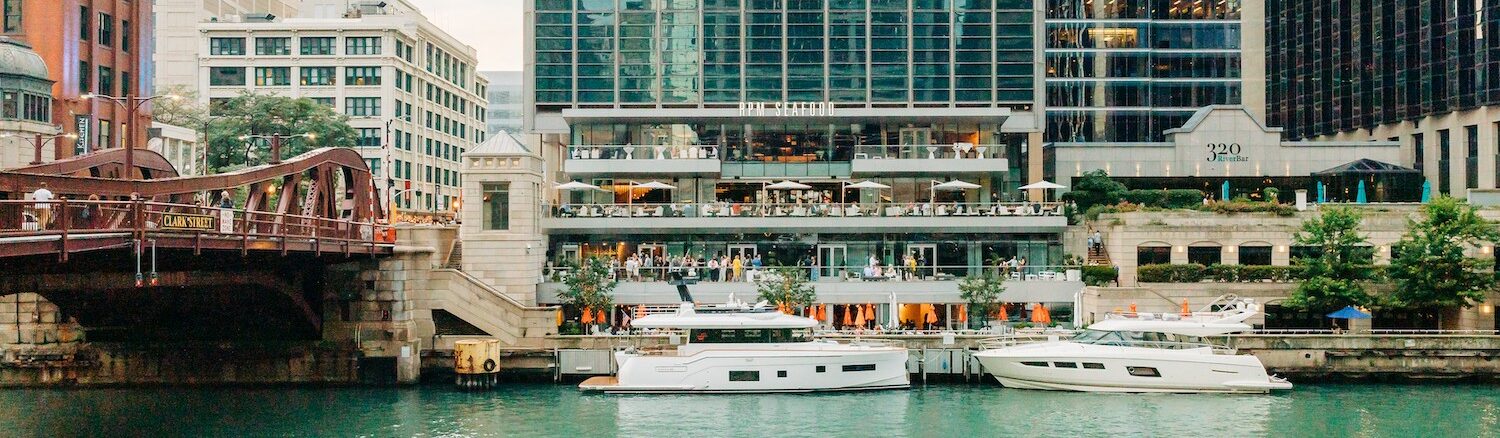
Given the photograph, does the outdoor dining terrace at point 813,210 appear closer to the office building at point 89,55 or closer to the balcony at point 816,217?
the balcony at point 816,217

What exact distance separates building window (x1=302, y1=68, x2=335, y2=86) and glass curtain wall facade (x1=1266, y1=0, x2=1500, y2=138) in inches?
2932

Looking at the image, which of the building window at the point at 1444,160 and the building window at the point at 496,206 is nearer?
the building window at the point at 496,206

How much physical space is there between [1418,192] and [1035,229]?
28.7 m

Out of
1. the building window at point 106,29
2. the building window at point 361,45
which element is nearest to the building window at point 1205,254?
the building window at point 106,29

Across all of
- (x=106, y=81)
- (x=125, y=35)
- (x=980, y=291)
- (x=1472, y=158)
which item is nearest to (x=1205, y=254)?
(x=980, y=291)

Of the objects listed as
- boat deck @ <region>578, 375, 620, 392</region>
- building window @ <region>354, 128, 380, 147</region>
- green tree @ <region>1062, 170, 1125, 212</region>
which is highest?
building window @ <region>354, 128, 380, 147</region>

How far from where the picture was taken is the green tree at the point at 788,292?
2292 inches

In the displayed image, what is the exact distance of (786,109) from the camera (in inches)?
2943

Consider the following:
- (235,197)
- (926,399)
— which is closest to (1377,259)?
(926,399)

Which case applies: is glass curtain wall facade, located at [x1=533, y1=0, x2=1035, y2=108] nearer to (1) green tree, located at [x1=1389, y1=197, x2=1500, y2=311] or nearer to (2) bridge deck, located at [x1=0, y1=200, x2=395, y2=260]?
(1) green tree, located at [x1=1389, y1=197, x2=1500, y2=311]

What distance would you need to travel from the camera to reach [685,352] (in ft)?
164

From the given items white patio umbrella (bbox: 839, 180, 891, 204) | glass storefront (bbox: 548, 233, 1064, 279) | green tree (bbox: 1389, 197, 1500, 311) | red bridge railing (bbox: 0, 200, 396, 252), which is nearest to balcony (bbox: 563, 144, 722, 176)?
glass storefront (bbox: 548, 233, 1064, 279)

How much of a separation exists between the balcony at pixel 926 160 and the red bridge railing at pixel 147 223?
99.4 ft

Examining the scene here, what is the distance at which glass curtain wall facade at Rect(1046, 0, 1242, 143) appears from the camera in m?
97.8
